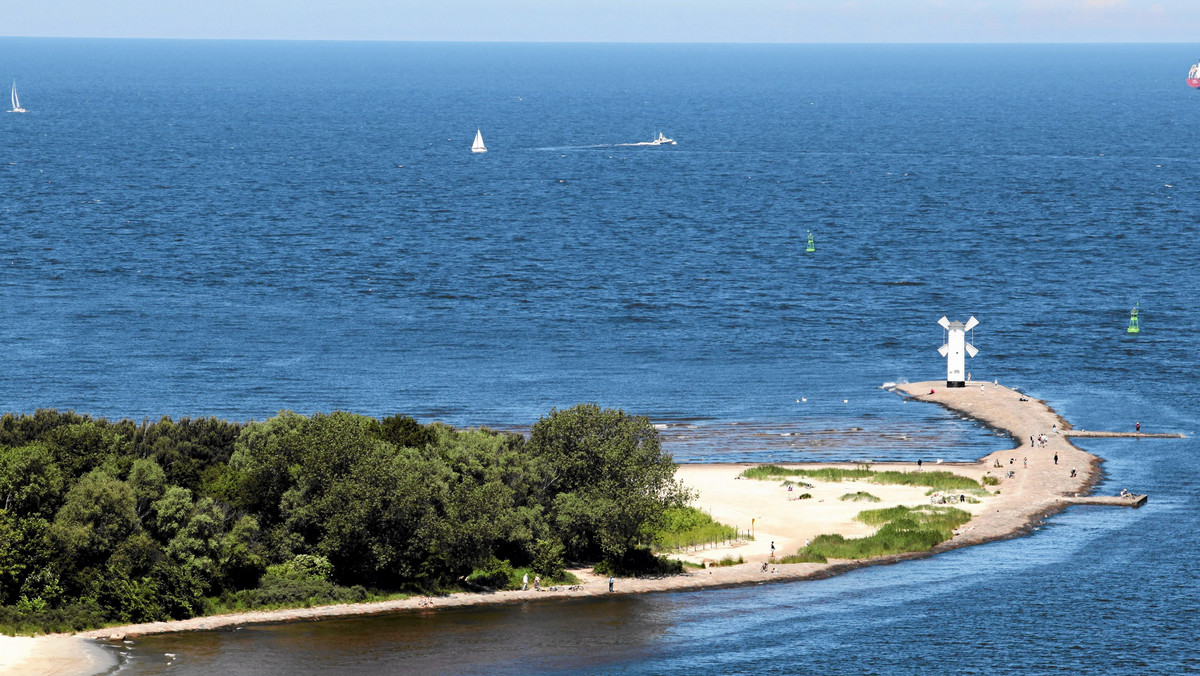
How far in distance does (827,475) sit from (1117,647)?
34.1m

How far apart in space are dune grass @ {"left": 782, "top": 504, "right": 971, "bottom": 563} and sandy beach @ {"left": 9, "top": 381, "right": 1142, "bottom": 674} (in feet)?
2.33

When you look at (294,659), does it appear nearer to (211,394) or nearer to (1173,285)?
(211,394)

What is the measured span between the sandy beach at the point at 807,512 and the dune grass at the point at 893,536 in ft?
2.33

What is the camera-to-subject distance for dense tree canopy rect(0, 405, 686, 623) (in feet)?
243

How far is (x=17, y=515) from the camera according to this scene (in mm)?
74750

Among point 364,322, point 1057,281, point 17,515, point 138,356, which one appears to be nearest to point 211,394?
point 138,356

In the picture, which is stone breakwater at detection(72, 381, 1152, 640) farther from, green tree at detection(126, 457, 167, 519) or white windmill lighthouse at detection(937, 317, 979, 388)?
green tree at detection(126, 457, 167, 519)

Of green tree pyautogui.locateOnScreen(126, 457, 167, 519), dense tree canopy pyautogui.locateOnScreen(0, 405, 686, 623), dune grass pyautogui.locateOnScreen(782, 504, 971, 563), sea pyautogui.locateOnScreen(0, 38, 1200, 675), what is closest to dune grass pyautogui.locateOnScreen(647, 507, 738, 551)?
dense tree canopy pyautogui.locateOnScreen(0, 405, 686, 623)

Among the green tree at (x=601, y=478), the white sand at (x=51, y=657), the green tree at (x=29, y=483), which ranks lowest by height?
the white sand at (x=51, y=657)

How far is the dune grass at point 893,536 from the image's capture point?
91.6m

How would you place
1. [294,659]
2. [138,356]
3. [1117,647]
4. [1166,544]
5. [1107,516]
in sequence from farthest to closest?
[138,356] → [1107,516] → [1166,544] → [1117,647] → [294,659]

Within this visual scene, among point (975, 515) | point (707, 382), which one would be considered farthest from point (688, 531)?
point (707, 382)

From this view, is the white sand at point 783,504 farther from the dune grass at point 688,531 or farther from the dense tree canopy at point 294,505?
the dense tree canopy at point 294,505

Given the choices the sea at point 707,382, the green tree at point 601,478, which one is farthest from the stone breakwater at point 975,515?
the green tree at point 601,478
